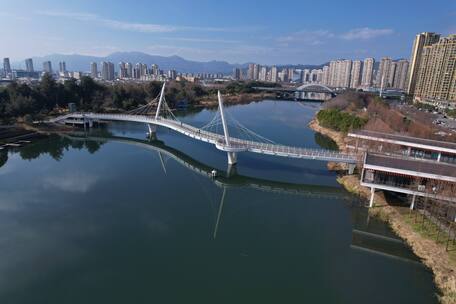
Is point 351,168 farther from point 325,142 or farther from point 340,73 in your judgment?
point 340,73

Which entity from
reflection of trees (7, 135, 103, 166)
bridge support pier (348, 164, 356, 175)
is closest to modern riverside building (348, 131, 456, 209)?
bridge support pier (348, 164, 356, 175)

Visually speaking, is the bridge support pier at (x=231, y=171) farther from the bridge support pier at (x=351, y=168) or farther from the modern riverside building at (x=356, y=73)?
the modern riverside building at (x=356, y=73)

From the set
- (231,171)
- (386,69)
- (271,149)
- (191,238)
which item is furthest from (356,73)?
(191,238)

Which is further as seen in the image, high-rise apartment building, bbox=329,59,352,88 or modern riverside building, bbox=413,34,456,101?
high-rise apartment building, bbox=329,59,352,88

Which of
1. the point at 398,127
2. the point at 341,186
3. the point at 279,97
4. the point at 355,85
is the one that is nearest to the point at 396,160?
the point at 341,186

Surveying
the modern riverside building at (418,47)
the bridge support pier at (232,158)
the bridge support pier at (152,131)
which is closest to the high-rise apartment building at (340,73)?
the modern riverside building at (418,47)

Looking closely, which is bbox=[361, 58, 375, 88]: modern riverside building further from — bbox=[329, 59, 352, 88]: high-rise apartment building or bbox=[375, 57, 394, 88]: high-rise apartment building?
bbox=[375, 57, 394, 88]: high-rise apartment building
